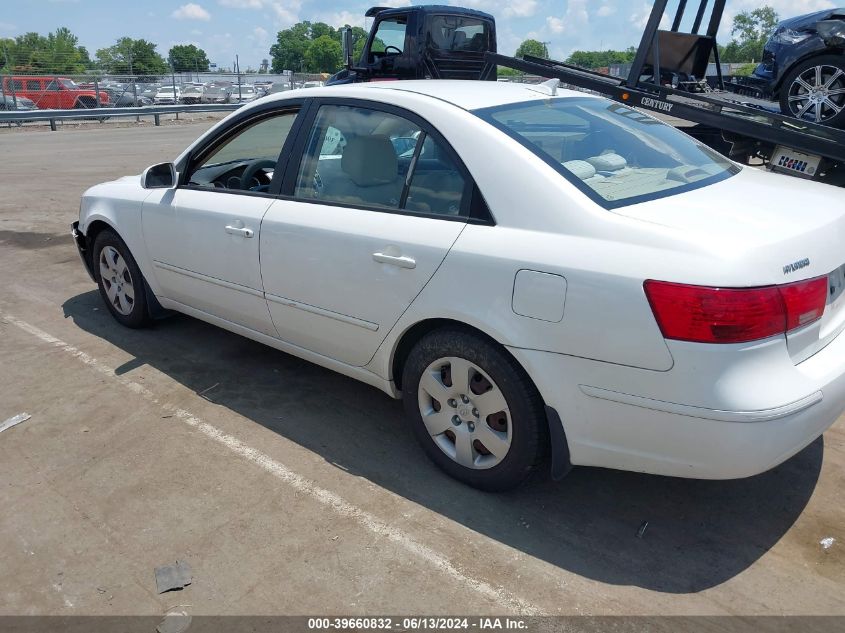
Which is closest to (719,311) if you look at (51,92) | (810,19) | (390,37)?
(810,19)

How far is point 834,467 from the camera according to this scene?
3.45 meters

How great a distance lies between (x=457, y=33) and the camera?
12.1 meters

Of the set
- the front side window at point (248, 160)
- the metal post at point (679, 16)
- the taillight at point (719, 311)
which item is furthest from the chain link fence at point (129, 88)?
the taillight at point (719, 311)

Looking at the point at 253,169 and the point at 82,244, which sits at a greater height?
the point at 253,169

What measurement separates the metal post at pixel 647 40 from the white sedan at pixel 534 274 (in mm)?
4455

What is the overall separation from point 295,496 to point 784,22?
879cm

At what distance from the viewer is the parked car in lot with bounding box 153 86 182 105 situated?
99.6ft

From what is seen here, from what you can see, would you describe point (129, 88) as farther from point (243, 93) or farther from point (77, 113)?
point (243, 93)

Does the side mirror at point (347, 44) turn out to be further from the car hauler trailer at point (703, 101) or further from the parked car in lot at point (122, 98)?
the parked car in lot at point (122, 98)

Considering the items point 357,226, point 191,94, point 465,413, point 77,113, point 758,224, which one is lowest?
point 465,413

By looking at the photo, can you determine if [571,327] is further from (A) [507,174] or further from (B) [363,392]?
(B) [363,392]

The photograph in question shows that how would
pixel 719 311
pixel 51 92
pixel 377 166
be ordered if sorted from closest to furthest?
pixel 719 311, pixel 377 166, pixel 51 92

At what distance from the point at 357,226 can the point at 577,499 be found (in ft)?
5.25

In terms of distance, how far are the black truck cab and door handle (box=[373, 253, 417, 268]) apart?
9063 mm
